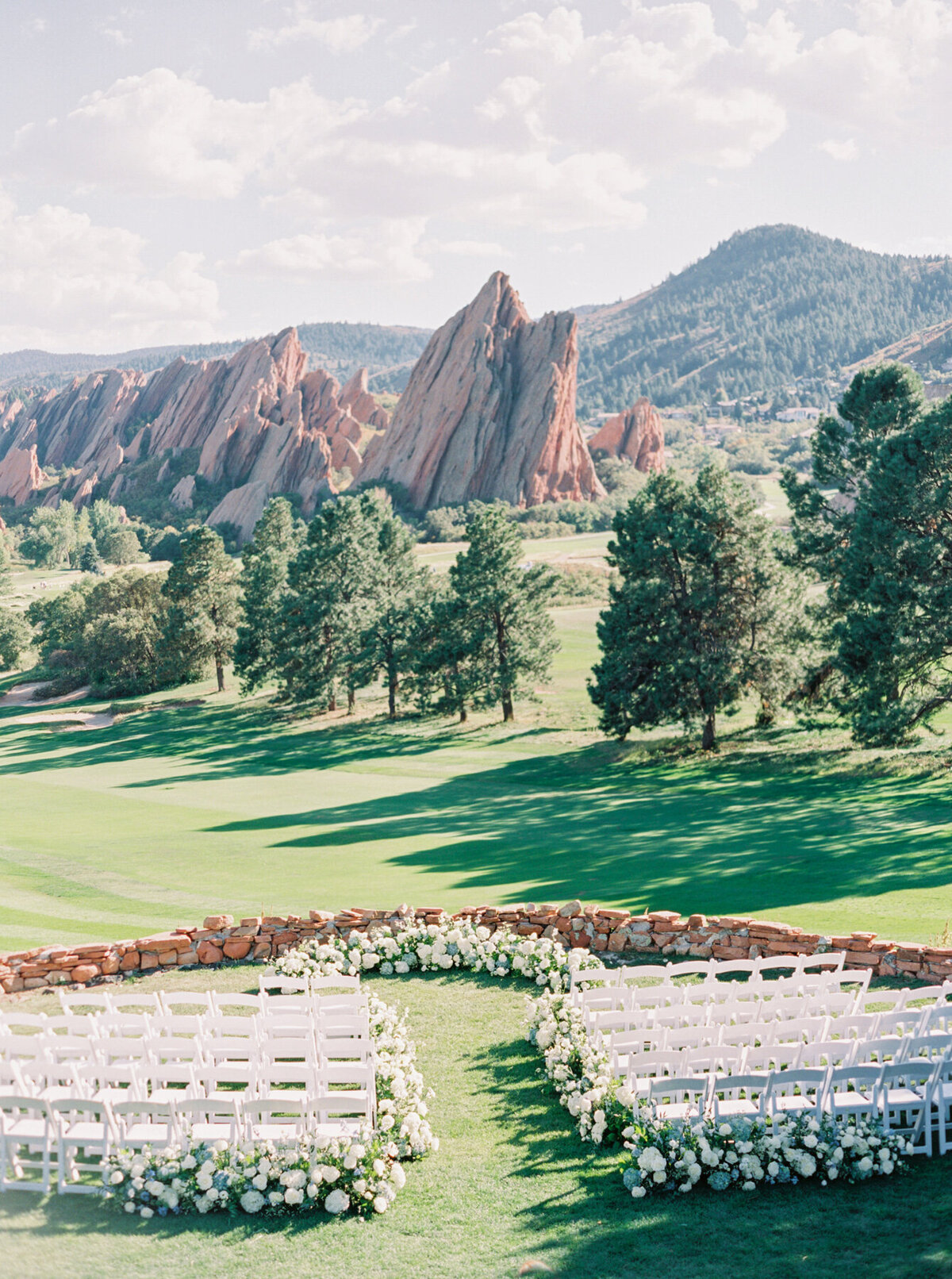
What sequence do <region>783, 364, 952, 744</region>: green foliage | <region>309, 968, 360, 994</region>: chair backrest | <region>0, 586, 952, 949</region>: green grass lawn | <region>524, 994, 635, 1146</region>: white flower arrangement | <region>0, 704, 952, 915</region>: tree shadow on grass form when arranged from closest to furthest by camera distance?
<region>524, 994, 635, 1146</region>: white flower arrangement, <region>309, 968, 360, 994</region>: chair backrest, <region>0, 586, 952, 949</region>: green grass lawn, <region>0, 704, 952, 915</region>: tree shadow on grass, <region>783, 364, 952, 744</region>: green foliage

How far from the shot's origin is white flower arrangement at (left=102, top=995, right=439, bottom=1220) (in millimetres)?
8758

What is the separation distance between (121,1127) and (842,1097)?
6.73 metres

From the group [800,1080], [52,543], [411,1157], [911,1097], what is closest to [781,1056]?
[800,1080]

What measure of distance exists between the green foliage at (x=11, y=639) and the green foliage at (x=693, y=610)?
60.4 meters

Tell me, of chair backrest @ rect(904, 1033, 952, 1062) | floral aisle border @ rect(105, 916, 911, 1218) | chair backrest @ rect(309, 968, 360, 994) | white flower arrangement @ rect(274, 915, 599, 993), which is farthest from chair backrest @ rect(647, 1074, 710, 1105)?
white flower arrangement @ rect(274, 915, 599, 993)

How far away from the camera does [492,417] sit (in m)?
141

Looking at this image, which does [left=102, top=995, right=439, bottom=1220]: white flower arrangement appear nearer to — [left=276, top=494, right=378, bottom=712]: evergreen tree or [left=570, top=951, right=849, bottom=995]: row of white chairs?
[left=570, top=951, right=849, bottom=995]: row of white chairs

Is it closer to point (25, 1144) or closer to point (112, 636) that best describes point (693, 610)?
point (25, 1144)

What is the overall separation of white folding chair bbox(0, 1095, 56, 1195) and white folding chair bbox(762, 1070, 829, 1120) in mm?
6482

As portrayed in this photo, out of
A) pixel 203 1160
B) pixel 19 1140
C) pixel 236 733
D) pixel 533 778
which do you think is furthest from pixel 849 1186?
pixel 236 733

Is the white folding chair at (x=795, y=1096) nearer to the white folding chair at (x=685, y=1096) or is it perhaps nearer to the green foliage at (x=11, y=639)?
the white folding chair at (x=685, y=1096)

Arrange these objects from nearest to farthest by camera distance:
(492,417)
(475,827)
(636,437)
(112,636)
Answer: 1. (475,827)
2. (112,636)
3. (492,417)
4. (636,437)

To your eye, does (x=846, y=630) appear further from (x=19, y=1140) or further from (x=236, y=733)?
(x=236, y=733)

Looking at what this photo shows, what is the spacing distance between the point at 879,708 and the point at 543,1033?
72.5ft
